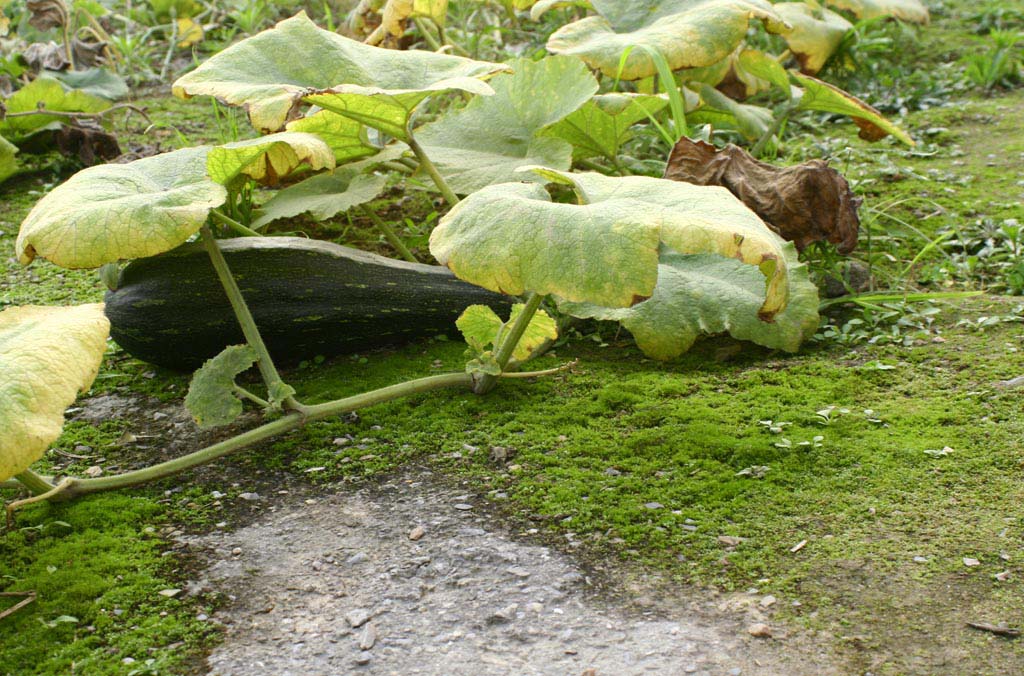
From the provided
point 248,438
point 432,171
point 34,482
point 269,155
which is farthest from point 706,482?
point 34,482

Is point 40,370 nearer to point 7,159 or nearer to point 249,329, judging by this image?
point 249,329

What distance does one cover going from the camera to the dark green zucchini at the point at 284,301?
2930 millimetres

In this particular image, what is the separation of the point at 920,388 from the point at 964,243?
990 mm

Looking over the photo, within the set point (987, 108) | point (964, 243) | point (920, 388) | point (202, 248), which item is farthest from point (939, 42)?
point (202, 248)

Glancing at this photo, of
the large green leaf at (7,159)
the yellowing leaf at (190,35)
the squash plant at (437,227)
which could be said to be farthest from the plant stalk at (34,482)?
the yellowing leaf at (190,35)

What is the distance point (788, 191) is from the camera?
3.14 meters

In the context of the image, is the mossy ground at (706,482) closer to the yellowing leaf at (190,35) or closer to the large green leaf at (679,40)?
the large green leaf at (679,40)

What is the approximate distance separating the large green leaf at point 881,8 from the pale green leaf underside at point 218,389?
3.44 m

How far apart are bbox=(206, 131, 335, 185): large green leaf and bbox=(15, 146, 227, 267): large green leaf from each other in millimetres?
107

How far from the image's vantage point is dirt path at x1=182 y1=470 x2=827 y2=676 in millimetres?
1816

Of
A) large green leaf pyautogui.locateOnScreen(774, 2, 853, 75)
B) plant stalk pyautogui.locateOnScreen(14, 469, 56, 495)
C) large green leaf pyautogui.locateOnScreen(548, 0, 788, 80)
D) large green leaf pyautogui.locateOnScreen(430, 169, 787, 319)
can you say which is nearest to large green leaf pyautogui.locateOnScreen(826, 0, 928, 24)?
large green leaf pyautogui.locateOnScreen(774, 2, 853, 75)

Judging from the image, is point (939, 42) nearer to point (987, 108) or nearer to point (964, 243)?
point (987, 108)

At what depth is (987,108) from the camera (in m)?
4.80

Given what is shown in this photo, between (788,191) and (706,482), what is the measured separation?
46.3 inches
